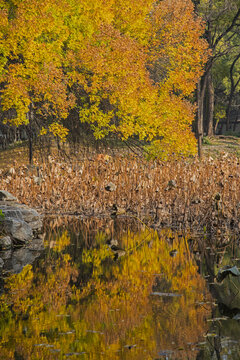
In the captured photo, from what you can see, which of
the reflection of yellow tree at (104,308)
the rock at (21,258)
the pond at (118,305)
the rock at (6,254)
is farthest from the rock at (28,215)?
the reflection of yellow tree at (104,308)

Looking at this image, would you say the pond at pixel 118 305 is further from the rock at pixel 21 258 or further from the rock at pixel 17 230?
the rock at pixel 17 230

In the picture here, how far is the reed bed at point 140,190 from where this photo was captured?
11.6m

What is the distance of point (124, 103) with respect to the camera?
19.7 metres

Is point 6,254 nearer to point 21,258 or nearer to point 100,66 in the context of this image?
point 21,258

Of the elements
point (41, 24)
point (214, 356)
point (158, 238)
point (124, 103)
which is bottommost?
point (158, 238)

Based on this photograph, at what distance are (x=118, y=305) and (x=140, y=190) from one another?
6989 mm

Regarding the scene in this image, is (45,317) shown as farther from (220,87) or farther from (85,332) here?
(220,87)

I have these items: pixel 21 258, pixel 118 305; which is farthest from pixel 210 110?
pixel 118 305

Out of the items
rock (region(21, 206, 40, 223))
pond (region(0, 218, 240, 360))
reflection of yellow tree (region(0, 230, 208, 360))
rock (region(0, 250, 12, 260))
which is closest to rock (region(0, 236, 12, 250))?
rock (region(0, 250, 12, 260))

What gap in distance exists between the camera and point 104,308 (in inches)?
250

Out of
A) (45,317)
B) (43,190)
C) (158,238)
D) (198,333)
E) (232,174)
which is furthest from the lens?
(43,190)

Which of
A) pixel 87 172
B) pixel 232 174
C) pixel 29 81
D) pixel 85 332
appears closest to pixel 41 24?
pixel 29 81

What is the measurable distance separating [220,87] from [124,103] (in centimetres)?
3149

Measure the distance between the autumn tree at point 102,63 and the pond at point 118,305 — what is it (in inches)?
338
